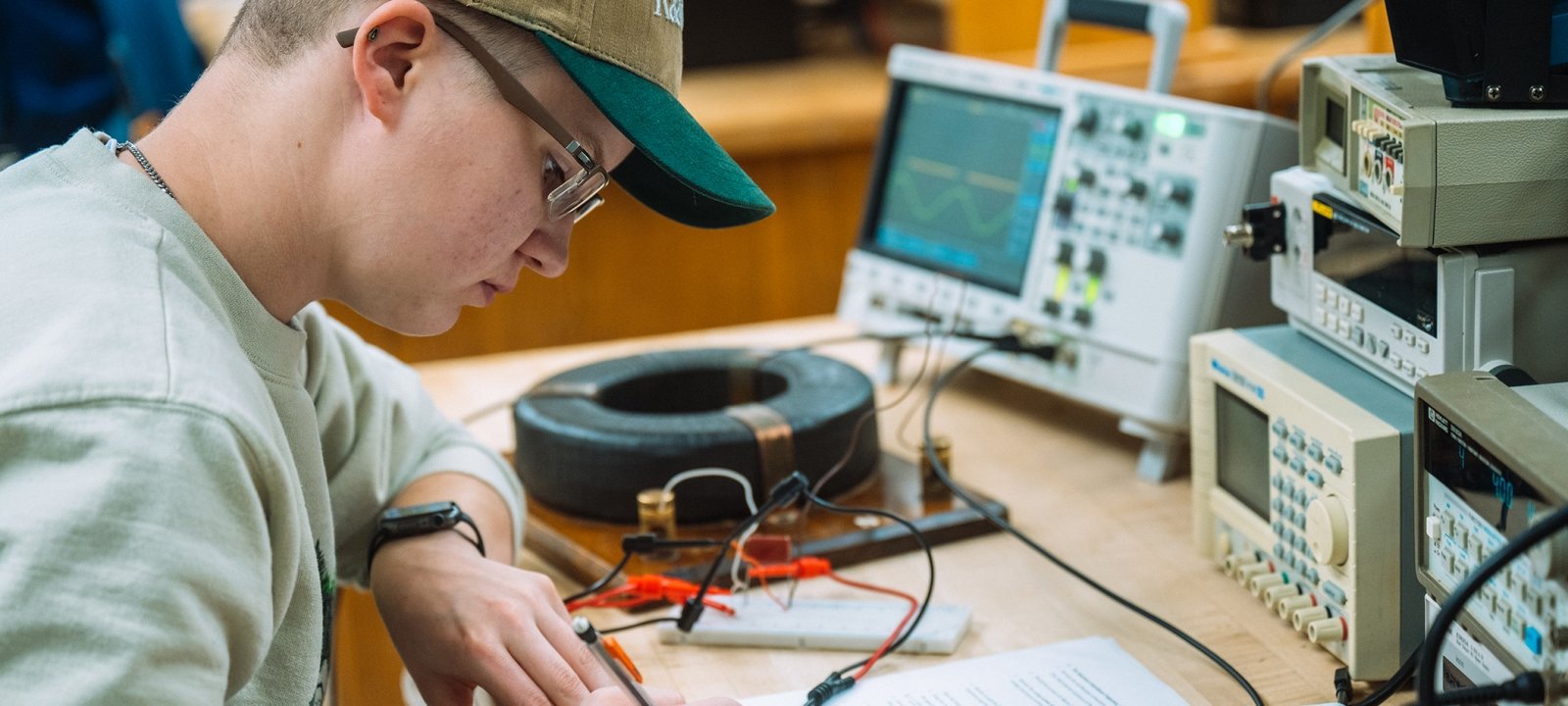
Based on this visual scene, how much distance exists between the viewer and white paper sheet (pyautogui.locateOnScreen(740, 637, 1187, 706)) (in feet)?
3.50

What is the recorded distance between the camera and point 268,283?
971 millimetres

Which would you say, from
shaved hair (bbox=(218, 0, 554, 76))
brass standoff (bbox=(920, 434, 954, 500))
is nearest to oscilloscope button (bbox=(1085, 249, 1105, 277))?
brass standoff (bbox=(920, 434, 954, 500))

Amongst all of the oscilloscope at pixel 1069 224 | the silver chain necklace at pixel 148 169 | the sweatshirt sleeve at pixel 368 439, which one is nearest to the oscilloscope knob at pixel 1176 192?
the oscilloscope at pixel 1069 224

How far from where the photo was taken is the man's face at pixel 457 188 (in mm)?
891

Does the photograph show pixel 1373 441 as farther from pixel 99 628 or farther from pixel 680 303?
pixel 680 303

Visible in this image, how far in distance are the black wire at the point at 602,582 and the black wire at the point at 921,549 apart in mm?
168

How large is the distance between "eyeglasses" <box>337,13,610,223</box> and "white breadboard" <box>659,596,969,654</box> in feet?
1.26

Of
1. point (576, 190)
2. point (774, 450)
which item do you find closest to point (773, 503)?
point (774, 450)

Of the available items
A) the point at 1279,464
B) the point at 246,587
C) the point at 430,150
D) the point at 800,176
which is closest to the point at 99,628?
the point at 246,587

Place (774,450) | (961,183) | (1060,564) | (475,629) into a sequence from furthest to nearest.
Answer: (961,183)
(774,450)
(1060,564)
(475,629)

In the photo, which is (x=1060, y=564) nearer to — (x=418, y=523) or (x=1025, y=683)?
(x=1025, y=683)

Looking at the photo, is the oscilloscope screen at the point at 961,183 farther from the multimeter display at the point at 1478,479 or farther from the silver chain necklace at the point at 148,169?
the silver chain necklace at the point at 148,169

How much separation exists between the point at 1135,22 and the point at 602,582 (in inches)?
34.2

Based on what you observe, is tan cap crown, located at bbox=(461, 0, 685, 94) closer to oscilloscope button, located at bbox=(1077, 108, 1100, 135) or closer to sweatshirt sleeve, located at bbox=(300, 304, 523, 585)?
sweatshirt sleeve, located at bbox=(300, 304, 523, 585)
